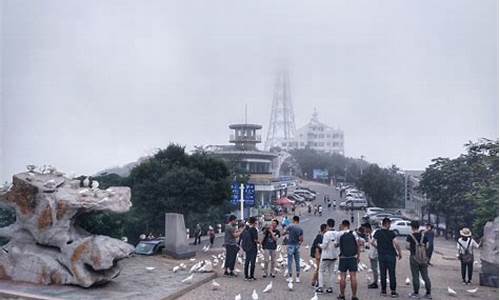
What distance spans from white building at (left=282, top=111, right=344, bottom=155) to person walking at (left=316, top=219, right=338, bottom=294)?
1842 inches

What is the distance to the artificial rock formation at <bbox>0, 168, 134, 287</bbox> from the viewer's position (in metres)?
6.89

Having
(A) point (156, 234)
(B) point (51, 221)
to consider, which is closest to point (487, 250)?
(B) point (51, 221)

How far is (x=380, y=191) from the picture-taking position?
90.7ft

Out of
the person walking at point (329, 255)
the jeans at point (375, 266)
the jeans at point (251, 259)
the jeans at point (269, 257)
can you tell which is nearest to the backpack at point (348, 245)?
the person walking at point (329, 255)

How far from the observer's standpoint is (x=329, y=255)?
6820 mm

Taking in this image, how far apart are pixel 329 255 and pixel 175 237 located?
15.5 ft

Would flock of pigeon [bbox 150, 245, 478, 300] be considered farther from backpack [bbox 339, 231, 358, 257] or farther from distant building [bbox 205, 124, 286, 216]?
distant building [bbox 205, 124, 286, 216]

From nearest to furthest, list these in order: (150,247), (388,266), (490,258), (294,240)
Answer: (388,266) < (294,240) < (490,258) < (150,247)

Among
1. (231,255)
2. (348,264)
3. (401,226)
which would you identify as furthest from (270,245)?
(401,226)

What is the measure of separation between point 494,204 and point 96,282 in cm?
740

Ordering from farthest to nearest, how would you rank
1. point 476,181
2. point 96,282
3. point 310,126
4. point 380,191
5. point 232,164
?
1. point 310,126
2. point 380,191
3. point 232,164
4. point 476,181
5. point 96,282

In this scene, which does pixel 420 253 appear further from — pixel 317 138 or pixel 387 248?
pixel 317 138

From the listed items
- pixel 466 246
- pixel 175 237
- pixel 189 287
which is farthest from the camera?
pixel 175 237

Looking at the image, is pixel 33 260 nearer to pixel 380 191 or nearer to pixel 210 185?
pixel 210 185
